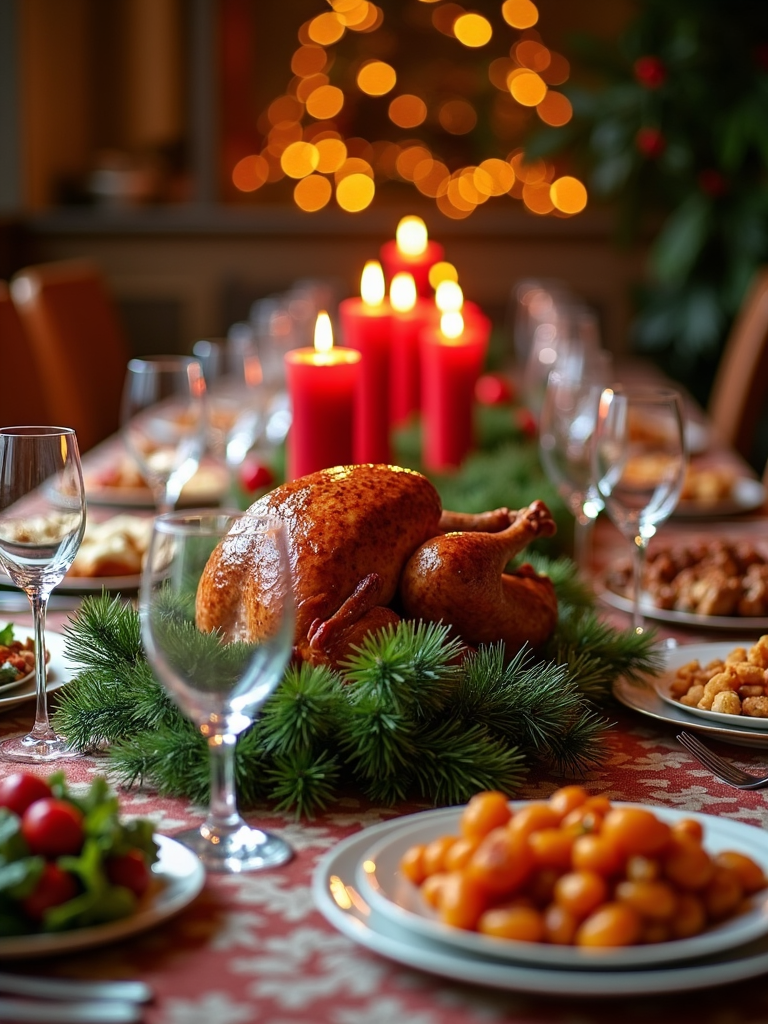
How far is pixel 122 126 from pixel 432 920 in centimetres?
575

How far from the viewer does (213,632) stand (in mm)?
739

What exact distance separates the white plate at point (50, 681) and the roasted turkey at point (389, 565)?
208 millimetres

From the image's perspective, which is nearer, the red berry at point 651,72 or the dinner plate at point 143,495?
the dinner plate at point 143,495

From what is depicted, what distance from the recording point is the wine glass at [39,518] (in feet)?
3.10

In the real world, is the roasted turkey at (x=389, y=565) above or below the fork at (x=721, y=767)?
above

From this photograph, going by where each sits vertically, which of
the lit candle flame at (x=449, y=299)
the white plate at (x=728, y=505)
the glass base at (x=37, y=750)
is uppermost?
the lit candle flame at (x=449, y=299)

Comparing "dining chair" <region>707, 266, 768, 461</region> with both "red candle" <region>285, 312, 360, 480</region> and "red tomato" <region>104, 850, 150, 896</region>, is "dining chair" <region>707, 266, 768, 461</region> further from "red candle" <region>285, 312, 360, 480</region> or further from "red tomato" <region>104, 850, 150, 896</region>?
"red tomato" <region>104, 850, 150, 896</region>

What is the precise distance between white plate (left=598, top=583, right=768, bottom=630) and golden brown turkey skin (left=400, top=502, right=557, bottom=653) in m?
0.32

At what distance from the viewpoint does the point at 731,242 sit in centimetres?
462

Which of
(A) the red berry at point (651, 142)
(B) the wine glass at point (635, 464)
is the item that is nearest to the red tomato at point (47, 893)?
(B) the wine glass at point (635, 464)

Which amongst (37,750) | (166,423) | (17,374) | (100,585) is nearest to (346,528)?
(37,750)

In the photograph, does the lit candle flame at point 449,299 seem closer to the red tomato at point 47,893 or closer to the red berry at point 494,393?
the red berry at point 494,393

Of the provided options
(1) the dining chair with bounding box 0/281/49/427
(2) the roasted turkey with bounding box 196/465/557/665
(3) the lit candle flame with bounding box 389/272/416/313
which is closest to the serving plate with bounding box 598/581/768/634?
(2) the roasted turkey with bounding box 196/465/557/665

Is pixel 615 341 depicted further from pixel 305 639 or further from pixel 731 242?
pixel 305 639
